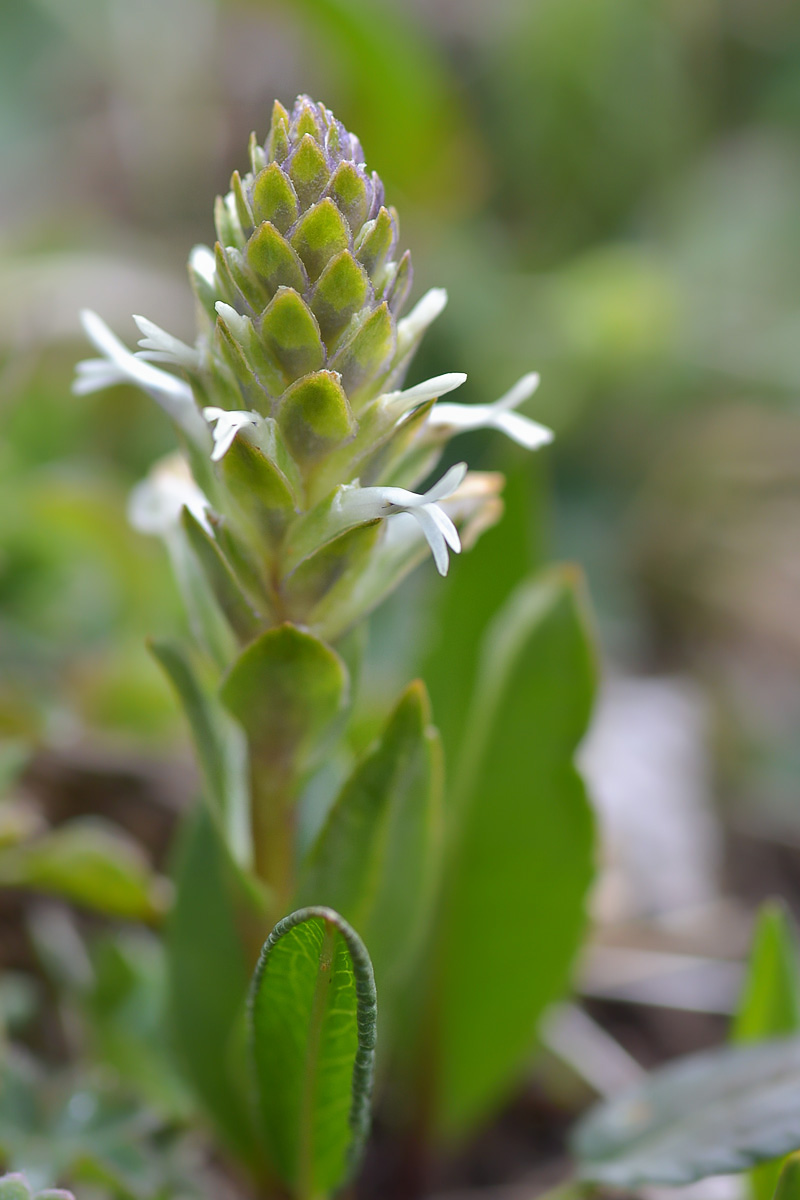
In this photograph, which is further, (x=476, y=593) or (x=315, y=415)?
(x=476, y=593)

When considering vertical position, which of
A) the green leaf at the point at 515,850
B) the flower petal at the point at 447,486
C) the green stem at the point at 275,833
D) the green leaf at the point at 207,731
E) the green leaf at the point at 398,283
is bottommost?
the green leaf at the point at 515,850

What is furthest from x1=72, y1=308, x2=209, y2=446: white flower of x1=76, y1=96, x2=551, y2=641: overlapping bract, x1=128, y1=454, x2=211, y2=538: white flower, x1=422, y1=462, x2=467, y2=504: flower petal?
x1=422, y1=462, x2=467, y2=504: flower petal

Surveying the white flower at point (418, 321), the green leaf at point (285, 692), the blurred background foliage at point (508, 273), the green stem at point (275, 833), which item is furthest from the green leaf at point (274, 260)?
the blurred background foliage at point (508, 273)

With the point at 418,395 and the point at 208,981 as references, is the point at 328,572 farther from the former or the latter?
the point at 208,981

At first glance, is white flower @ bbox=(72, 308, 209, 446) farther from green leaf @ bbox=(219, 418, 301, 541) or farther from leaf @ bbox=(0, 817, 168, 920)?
leaf @ bbox=(0, 817, 168, 920)

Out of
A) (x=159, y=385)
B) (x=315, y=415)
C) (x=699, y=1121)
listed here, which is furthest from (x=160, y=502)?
(x=699, y=1121)

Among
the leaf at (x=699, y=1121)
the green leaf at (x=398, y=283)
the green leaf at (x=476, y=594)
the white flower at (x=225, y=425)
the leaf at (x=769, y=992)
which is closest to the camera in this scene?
the white flower at (x=225, y=425)

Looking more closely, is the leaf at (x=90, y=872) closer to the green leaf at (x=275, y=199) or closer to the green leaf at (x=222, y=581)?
the green leaf at (x=222, y=581)
